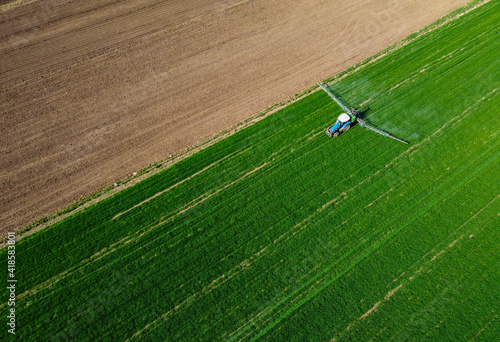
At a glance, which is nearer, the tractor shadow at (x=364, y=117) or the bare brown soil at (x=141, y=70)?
the bare brown soil at (x=141, y=70)

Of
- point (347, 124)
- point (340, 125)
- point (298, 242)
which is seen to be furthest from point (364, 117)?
point (298, 242)

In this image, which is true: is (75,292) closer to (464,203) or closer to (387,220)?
(387,220)

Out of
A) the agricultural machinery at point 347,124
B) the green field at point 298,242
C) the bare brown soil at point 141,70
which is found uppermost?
the bare brown soil at point 141,70

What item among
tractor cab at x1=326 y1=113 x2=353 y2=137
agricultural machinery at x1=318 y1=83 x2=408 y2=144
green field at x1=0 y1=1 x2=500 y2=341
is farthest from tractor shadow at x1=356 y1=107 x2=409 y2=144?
tractor cab at x1=326 y1=113 x2=353 y2=137

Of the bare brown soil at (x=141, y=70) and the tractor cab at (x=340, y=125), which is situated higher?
the bare brown soil at (x=141, y=70)

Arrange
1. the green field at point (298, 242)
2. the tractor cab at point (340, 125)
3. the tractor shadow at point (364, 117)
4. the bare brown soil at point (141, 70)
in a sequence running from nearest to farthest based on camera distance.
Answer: the green field at point (298, 242), the bare brown soil at point (141, 70), the tractor cab at point (340, 125), the tractor shadow at point (364, 117)

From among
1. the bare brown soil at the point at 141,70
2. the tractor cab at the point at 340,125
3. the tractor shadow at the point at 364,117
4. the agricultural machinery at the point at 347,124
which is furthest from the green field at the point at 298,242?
the bare brown soil at the point at 141,70

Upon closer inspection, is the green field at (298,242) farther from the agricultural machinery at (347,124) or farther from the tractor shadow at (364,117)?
the agricultural machinery at (347,124)
